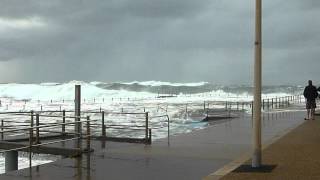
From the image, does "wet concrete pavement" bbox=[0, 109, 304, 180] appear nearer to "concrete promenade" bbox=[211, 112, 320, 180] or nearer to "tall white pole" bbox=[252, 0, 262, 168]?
"concrete promenade" bbox=[211, 112, 320, 180]

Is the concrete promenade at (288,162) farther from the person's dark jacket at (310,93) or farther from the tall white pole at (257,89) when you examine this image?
the person's dark jacket at (310,93)

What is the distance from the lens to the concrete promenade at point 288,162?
32.9ft

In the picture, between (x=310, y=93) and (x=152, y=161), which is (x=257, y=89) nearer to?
(x=152, y=161)

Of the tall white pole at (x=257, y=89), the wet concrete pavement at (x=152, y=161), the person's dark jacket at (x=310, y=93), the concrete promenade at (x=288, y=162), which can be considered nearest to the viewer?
the concrete promenade at (x=288, y=162)

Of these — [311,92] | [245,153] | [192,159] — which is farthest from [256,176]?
[311,92]

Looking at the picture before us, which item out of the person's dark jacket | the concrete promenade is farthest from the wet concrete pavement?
the person's dark jacket

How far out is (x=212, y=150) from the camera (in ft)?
48.3

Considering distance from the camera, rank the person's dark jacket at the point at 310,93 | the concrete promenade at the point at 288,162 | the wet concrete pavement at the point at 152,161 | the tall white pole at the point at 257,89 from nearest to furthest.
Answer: the concrete promenade at the point at 288,162 → the wet concrete pavement at the point at 152,161 → the tall white pole at the point at 257,89 → the person's dark jacket at the point at 310,93

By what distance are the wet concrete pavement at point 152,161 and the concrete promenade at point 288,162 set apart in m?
0.68

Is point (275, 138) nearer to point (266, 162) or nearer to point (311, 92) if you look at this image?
point (266, 162)

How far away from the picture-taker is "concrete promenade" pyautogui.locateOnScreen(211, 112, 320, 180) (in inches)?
395

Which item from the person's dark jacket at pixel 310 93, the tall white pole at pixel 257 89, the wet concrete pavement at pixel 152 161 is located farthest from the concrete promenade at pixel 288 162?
the person's dark jacket at pixel 310 93

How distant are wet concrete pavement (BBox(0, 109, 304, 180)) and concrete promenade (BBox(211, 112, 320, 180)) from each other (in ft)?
2.23

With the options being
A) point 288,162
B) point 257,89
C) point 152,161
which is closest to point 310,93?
point 288,162
